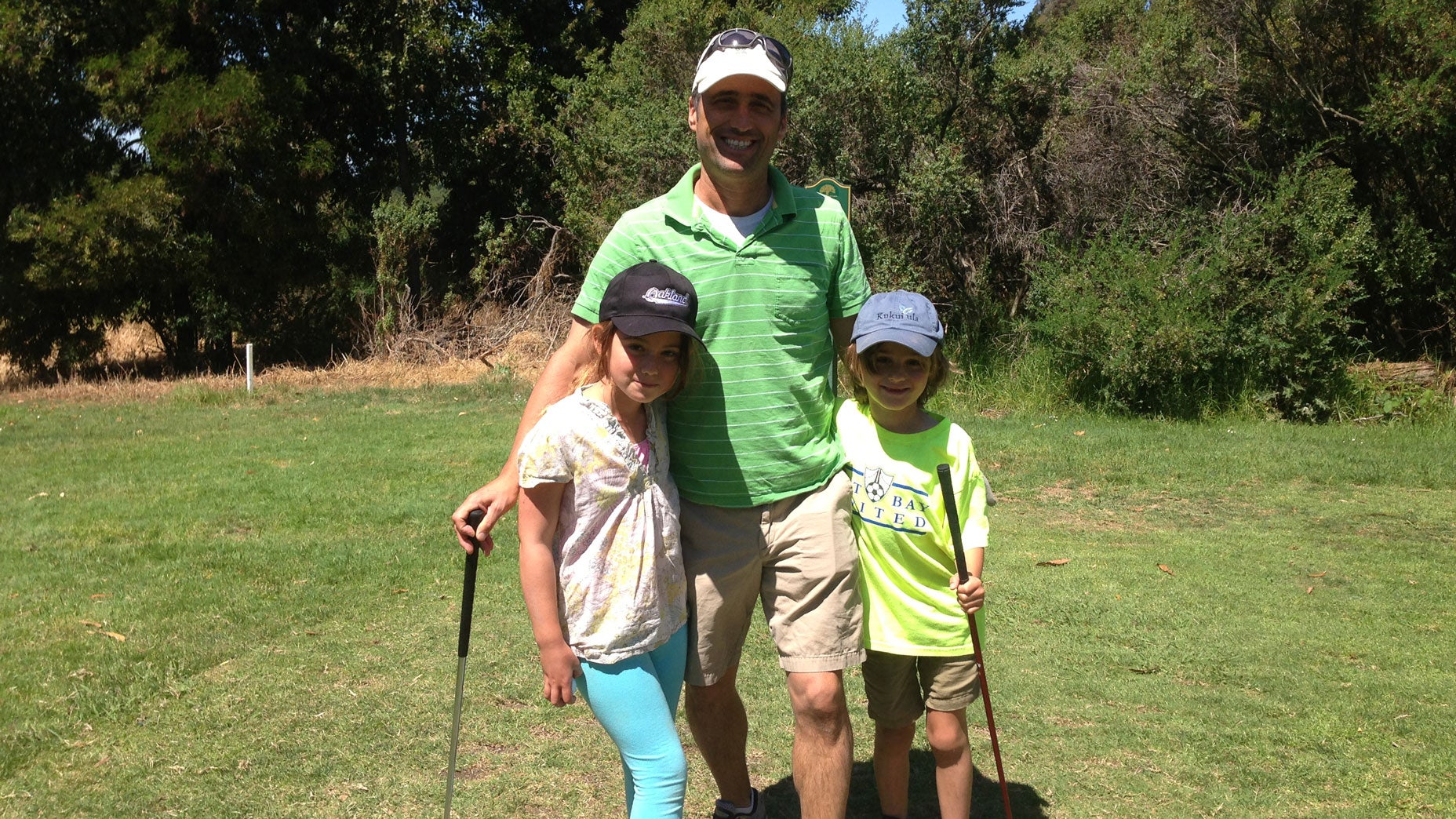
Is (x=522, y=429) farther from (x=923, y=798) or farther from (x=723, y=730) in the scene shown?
(x=923, y=798)

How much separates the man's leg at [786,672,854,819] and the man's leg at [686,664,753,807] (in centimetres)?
30

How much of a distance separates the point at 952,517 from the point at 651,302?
93cm

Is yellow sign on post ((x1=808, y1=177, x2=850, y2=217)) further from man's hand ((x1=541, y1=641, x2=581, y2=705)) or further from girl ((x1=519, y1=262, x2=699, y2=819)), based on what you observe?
man's hand ((x1=541, y1=641, x2=581, y2=705))

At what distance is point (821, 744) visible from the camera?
299 centimetres

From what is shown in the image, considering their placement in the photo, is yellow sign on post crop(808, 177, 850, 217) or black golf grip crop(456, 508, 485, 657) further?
yellow sign on post crop(808, 177, 850, 217)

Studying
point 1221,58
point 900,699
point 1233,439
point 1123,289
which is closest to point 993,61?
point 1221,58

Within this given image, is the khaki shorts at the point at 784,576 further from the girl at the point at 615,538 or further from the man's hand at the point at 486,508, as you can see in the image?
the man's hand at the point at 486,508

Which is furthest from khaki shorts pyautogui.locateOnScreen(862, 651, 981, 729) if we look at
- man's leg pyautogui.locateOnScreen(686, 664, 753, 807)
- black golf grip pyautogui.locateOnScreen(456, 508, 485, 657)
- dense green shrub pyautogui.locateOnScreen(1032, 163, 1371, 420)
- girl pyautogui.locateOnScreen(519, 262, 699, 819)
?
dense green shrub pyautogui.locateOnScreen(1032, 163, 1371, 420)

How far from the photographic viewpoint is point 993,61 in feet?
46.1

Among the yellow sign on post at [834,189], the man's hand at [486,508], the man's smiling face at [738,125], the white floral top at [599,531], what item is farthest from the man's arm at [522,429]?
the yellow sign on post at [834,189]

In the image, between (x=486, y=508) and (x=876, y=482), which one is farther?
(x=876, y=482)

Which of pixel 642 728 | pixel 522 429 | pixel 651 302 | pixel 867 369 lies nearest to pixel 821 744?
pixel 642 728

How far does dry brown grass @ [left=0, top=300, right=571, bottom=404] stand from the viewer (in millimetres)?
15352

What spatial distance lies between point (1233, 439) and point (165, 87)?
14218 mm
